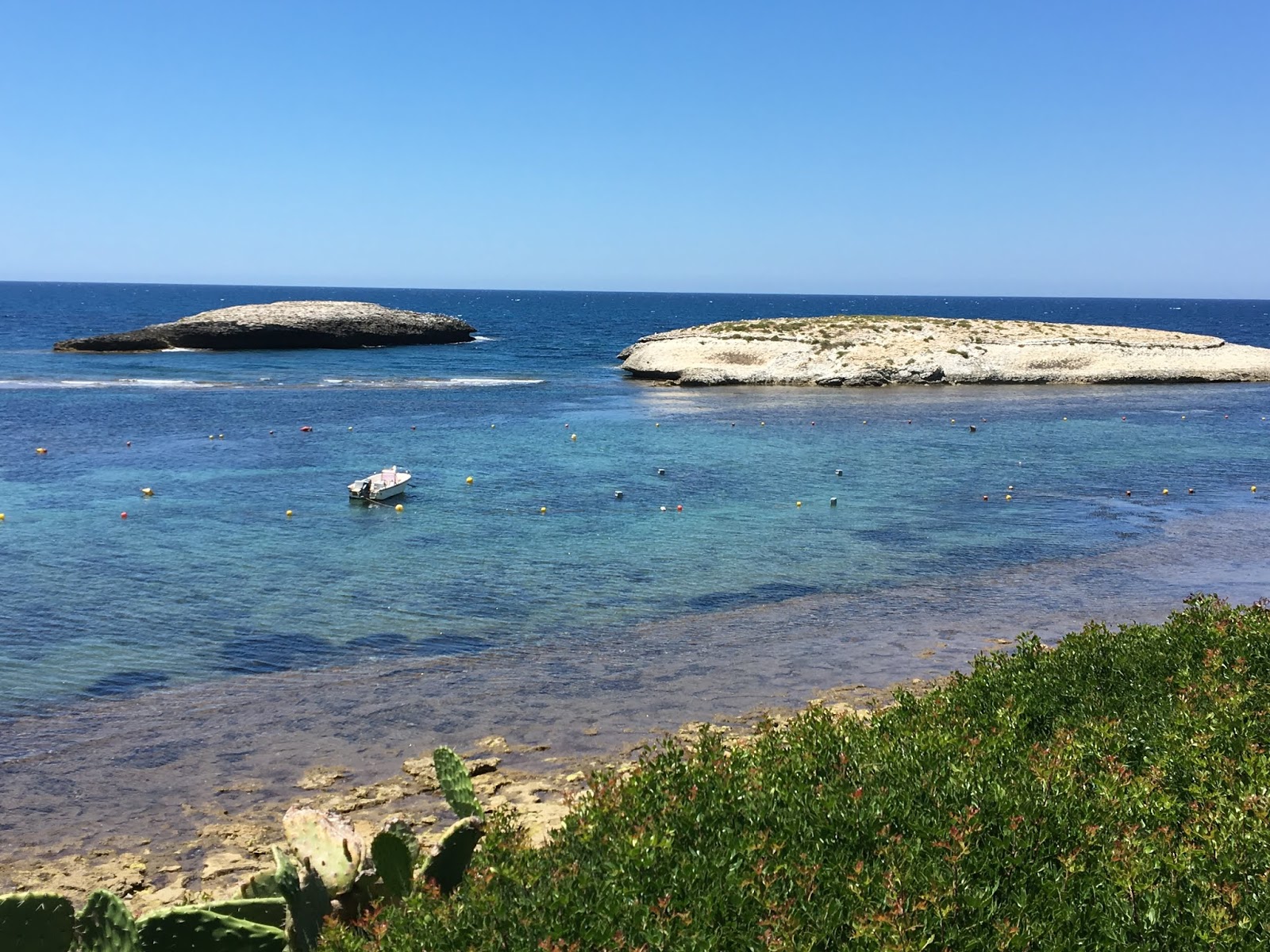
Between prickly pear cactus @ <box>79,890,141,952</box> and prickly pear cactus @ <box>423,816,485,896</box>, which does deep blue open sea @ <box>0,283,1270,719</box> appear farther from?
prickly pear cactus @ <box>423,816,485,896</box>

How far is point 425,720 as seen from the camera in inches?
593

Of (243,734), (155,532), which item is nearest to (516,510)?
(155,532)

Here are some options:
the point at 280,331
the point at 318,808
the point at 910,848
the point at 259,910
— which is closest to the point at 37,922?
the point at 259,910

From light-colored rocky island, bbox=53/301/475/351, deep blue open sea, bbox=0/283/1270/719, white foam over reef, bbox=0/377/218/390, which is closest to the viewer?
deep blue open sea, bbox=0/283/1270/719

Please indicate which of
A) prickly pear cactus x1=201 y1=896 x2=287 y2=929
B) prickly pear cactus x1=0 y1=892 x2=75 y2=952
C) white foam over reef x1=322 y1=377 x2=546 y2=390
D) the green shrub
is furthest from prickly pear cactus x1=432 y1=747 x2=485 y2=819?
white foam over reef x1=322 y1=377 x2=546 y2=390

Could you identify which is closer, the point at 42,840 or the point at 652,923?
the point at 652,923

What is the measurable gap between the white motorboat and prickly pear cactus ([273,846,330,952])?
79.5 ft

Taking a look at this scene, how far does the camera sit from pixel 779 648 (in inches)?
728

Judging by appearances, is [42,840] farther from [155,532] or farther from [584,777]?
[155,532]

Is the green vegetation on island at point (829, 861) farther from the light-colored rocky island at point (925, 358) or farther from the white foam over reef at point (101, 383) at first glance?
the white foam over reef at point (101, 383)

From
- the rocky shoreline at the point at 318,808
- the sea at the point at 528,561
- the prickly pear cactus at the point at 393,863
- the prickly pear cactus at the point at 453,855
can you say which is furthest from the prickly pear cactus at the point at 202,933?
the sea at the point at 528,561

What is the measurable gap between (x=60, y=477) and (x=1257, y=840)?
3655cm

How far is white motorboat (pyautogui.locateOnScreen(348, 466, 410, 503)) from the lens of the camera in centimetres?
3125

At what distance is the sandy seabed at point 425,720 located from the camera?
38.2ft
